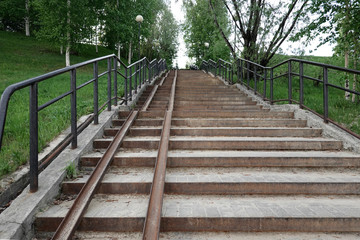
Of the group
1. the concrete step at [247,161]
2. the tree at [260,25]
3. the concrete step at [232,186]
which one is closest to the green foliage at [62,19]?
the tree at [260,25]

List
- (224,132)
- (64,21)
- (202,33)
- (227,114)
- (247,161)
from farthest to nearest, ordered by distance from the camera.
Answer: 1. (202,33)
2. (64,21)
3. (227,114)
4. (224,132)
5. (247,161)

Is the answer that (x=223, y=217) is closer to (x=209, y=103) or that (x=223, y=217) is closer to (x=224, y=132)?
(x=224, y=132)

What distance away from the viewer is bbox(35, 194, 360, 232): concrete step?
235 cm

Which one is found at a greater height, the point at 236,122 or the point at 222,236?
the point at 236,122

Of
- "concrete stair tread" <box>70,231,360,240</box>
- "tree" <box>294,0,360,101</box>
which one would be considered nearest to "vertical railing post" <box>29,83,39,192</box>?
"concrete stair tread" <box>70,231,360,240</box>

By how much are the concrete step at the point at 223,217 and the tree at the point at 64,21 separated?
63.4 ft

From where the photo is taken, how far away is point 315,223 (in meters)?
2.35

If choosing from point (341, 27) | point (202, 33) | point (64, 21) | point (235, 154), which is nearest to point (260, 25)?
point (341, 27)

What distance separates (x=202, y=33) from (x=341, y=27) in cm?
2529

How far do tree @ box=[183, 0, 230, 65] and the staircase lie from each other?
968 centimetres

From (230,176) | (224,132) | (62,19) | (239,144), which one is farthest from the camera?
(62,19)

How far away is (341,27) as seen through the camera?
7.72 meters

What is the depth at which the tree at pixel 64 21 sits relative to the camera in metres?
19.5

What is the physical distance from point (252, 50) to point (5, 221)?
1079cm
